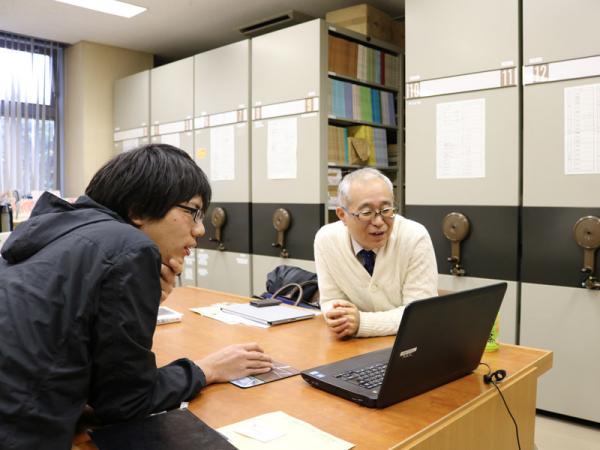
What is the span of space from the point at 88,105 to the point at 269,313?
4540mm

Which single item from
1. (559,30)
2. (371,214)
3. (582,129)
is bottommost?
(371,214)

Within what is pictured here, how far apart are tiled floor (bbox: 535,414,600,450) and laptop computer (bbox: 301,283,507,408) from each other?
1.59m

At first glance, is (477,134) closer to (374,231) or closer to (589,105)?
(589,105)

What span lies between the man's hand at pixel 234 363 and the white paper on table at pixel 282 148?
8.76ft

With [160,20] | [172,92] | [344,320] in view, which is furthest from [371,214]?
[160,20]

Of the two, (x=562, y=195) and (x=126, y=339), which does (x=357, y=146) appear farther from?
(x=126, y=339)

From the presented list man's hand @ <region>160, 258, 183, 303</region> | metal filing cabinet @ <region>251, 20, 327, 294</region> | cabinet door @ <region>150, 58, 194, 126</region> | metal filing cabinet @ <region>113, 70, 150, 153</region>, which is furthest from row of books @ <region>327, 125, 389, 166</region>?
man's hand @ <region>160, 258, 183, 303</region>

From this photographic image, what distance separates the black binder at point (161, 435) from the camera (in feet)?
2.93

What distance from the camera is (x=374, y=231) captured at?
1.96 m

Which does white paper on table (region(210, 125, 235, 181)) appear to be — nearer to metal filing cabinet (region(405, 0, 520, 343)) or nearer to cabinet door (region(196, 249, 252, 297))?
cabinet door (region(196, 249, 252, 297))

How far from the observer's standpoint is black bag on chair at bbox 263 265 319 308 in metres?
2.45

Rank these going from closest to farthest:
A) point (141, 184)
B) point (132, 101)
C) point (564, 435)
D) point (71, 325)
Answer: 1. point (71, 325)
2. point (141, 184)
3. point (564, 435)
4. point (132, 101)

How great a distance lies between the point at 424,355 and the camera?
115 centimetres

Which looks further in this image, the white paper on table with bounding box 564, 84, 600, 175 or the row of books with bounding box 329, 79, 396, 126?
the row of books with bounding box 329, 79, 396, 126
